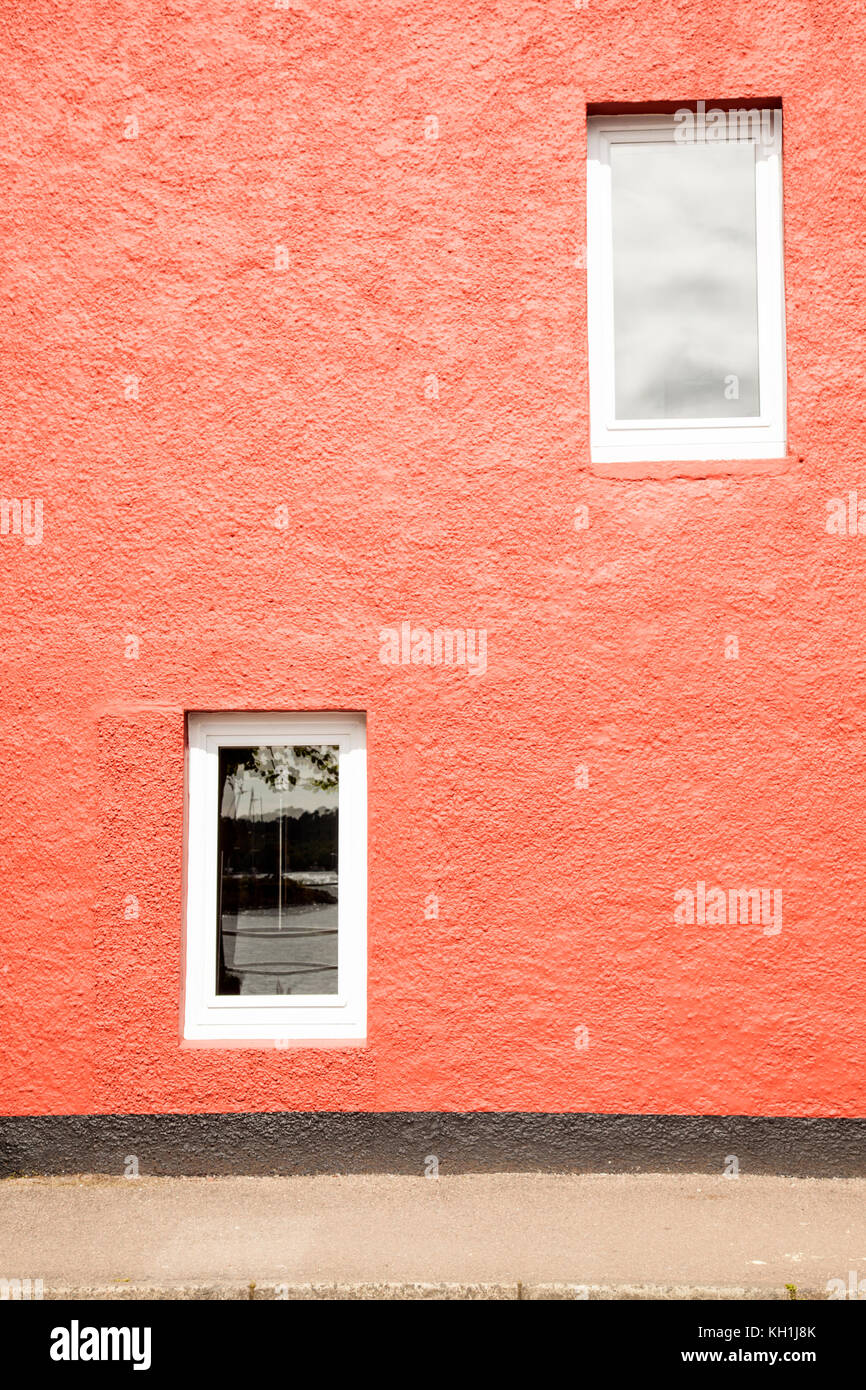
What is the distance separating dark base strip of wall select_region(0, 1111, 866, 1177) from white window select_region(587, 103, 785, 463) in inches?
123

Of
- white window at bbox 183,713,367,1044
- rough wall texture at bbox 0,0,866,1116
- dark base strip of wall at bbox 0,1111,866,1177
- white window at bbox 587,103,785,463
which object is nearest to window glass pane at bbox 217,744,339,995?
white window at bbox 183,713,367,1044

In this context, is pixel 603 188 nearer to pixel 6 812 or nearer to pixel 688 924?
pixel 688 924

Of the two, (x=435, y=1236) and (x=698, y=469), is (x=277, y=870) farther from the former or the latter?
(x=698, y=469)

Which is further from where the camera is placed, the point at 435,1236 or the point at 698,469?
the point at 698,469

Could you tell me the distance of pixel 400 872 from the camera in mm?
5809

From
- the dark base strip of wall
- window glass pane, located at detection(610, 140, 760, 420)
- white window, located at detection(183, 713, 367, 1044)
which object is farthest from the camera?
window glass pane, located at detection(610, 140, 760, 420)

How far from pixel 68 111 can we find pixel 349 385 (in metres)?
1.90

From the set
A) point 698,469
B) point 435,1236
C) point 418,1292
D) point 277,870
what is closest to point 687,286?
point 698,469

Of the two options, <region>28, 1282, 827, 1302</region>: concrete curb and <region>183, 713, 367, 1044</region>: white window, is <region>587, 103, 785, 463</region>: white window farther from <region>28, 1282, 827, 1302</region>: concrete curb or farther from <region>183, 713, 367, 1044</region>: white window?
<region>28, 1282, 827, 1302</region>: concrete curb

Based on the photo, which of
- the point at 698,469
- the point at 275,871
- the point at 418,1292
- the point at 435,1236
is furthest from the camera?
the point at 275,871

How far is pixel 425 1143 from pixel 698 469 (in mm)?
3317

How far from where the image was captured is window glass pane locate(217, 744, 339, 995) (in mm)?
6012

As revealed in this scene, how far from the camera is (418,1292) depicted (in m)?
4.33

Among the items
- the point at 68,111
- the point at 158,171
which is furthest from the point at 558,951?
the point at 68,111
